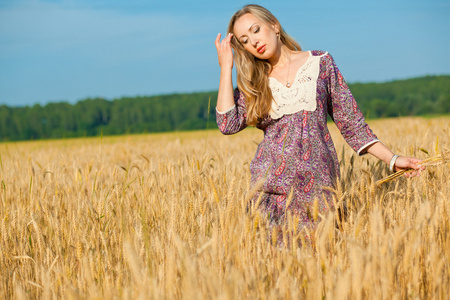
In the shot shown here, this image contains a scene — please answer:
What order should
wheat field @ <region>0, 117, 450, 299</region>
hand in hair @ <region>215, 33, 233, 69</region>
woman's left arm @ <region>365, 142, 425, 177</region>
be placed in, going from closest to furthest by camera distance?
wheat field @ <region>0, 117, 450, 299</region> < woman's left arm @ <region>365, 142, 425, 177</region> < hand in hair @ <region>215, 33, 233, 69</region>

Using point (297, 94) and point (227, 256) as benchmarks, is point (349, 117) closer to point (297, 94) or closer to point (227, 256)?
point (297, 94)

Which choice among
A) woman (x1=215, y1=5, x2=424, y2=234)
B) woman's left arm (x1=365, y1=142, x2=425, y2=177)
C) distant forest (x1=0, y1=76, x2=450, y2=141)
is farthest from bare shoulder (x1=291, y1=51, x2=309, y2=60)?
distant forest (x1=0, y1=76, x2=450, y2=141)

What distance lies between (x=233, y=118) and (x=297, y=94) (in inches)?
15.1

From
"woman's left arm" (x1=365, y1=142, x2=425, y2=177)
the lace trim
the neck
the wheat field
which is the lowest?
the wheat field

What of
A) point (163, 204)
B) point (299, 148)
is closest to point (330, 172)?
point (299, 148)

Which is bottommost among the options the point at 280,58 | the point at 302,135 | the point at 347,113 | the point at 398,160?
the point at 398,160

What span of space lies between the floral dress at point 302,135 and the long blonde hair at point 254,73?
59 millimetres

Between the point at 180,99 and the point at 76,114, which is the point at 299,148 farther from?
the point at 180,99

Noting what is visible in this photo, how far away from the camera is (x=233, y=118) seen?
253 centimetres

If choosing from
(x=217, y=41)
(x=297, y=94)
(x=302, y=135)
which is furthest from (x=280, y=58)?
(x=302, y=135)

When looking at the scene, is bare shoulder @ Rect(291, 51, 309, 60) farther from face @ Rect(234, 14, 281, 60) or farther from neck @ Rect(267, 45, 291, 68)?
face @ Rect(234, 14, 281, 60)

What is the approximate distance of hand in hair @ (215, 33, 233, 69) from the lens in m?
2.56

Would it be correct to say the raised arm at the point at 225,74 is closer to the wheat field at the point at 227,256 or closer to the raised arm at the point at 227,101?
the raised arm at the point at 227,101

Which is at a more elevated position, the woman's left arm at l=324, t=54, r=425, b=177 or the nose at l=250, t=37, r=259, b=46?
the nose at l=250, t=37, r=259, b=46
